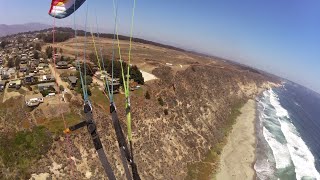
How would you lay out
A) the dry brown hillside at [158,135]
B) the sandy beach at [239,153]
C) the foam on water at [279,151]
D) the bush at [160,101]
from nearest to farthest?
the dry brown hillside at [158,135] < the sandy beach at [239,153] < the foam on water at [279,151] < the bush at [160,101]

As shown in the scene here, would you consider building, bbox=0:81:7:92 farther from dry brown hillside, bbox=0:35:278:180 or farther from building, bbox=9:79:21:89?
dry brown hillside, bbox=0:35:278:180

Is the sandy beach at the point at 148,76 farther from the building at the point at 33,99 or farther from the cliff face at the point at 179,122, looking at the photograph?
the building at the point at 33,99

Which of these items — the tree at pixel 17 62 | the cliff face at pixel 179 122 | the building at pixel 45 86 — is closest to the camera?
the cliff face at pixel 179 122

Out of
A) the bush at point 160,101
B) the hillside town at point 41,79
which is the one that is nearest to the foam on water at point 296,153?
the bush at point 160,101

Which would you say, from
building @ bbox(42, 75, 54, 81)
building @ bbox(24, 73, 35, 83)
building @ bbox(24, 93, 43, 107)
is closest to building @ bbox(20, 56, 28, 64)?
building @ bbox(42, 75, 54, 81)

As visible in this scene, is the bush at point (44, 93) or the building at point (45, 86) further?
the building at point (45, 86)

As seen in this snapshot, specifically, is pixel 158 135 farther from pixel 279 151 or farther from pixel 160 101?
pixel 279 151
